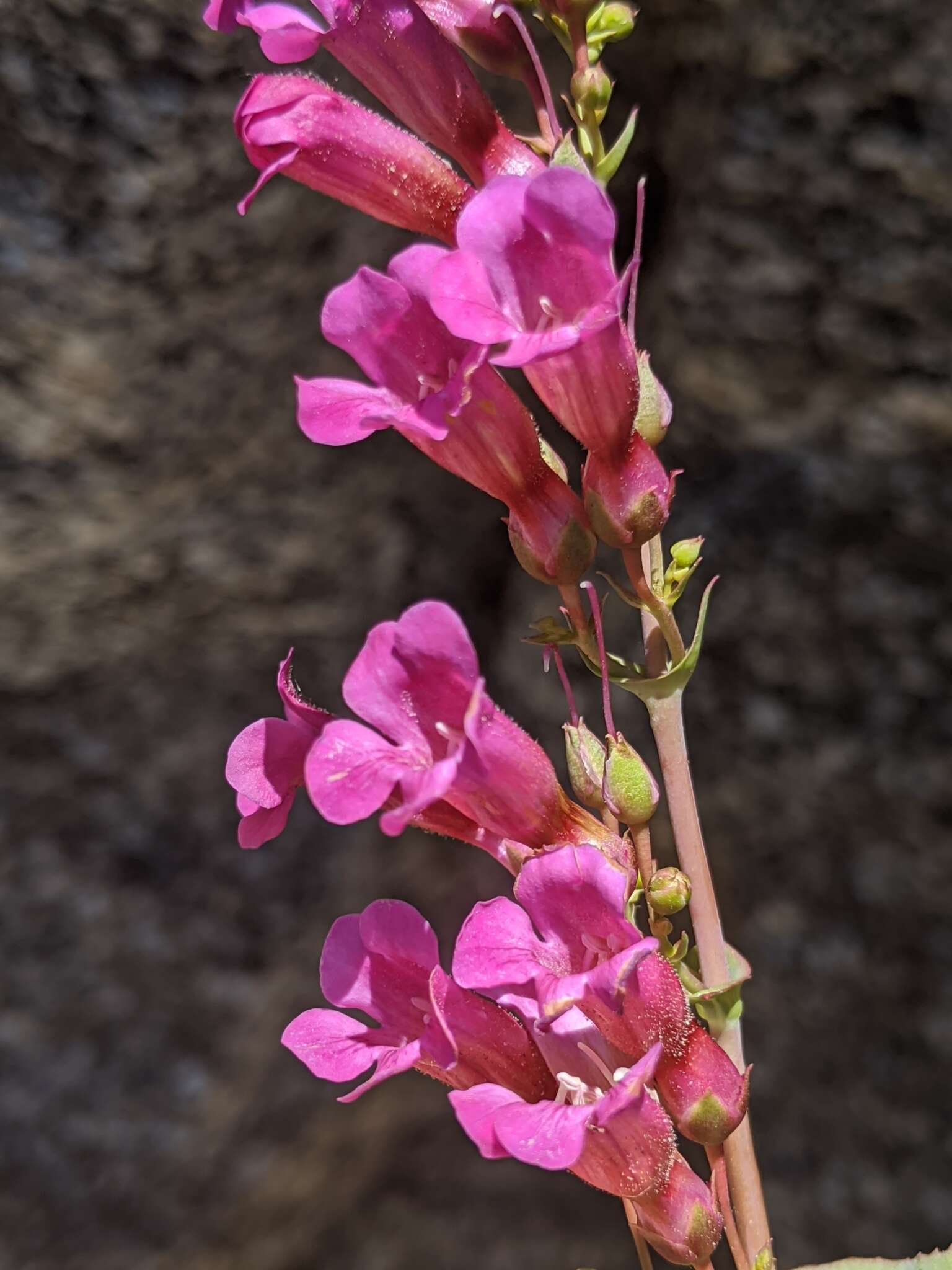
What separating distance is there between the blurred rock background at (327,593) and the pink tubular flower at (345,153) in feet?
1.42

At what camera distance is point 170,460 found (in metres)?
1.01

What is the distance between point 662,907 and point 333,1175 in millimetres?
1048

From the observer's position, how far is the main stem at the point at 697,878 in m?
0.49

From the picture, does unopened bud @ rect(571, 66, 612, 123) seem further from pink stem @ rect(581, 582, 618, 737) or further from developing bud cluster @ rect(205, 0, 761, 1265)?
pink stem @ rect(581, 582, 618, 737)

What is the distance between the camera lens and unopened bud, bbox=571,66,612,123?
1.54 ft

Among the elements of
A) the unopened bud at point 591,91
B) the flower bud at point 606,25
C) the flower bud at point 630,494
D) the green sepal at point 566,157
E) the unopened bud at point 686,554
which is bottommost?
the unopened bud at point 686,554

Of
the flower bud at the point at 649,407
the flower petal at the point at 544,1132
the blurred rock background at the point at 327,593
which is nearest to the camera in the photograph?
the flower petal at the point at 544,1132

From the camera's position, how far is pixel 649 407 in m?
0.50

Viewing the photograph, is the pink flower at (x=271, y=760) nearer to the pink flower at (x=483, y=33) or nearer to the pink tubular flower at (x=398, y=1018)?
the pink tubular flower at (x=398, y=1018)

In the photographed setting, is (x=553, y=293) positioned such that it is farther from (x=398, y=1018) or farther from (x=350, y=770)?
(x=398, y=1018)

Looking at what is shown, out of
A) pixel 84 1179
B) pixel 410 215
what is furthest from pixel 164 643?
Result: pixel 410 215

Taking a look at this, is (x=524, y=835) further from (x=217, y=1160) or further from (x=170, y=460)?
(x=217, y=1160)

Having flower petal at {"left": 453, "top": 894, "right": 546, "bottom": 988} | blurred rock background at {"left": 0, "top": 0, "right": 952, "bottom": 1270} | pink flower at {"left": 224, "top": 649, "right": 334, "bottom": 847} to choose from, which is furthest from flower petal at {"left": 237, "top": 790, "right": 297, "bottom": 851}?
blurred rock background at {"left": 0, "top": 0, "right": 952, "bottom": 1270}

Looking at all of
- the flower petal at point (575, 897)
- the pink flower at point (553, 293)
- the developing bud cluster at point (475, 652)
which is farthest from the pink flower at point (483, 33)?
the flower petal at point (575, 897)
